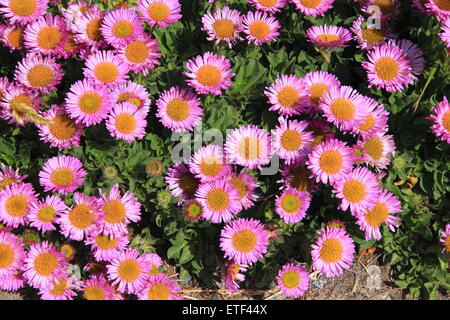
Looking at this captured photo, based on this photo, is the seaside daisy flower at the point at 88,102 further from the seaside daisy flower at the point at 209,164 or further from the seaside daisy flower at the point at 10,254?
the seaside daisy flower at the point at 10,254

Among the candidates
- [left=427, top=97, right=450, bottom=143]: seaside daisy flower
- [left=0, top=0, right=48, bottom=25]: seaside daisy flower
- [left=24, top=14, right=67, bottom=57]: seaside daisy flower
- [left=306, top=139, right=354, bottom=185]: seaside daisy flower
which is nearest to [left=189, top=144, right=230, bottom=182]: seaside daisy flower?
[left=306, top=139, right=354, bottom=185]: seaside daisy flower

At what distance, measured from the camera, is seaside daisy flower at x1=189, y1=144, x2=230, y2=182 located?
343 cm

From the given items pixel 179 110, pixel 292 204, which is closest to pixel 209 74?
pixel 179 110

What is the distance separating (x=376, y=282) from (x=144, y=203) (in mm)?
2021

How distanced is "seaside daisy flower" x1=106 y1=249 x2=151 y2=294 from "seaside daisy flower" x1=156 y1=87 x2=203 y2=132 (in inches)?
39.8

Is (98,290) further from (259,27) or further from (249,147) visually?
(259,27)

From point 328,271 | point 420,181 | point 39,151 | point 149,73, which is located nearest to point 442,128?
point 420,181

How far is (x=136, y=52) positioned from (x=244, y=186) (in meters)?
1.34

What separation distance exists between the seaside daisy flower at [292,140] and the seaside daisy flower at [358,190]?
0.36m

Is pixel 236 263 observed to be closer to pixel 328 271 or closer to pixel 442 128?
pixel 328 271

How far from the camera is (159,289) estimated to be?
347cm

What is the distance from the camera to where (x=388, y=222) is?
3.54 m

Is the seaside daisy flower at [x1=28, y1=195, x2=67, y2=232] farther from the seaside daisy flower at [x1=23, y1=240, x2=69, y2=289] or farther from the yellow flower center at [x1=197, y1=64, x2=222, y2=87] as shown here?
the yellow flower center at [x1=197, y1=64, x2=222, y2=87]

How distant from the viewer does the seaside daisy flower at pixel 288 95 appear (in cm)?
354
